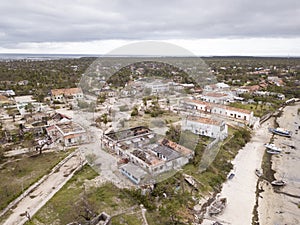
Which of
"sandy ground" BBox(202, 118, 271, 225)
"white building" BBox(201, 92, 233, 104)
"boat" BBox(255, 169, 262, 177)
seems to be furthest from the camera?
"white building" BBox(201, 92, 233, 104)

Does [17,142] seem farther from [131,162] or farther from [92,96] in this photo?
[92,96]

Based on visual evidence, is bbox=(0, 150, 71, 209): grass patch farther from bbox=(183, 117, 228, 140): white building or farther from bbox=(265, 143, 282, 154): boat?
bbox=(265, 143, 282, 154): boat

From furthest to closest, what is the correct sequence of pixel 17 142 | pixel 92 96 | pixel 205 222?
pixel 92 96
pixel 17 142
pixel 205 222

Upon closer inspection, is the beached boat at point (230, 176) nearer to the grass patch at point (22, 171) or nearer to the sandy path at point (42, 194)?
the sandy path at point (42, 194)

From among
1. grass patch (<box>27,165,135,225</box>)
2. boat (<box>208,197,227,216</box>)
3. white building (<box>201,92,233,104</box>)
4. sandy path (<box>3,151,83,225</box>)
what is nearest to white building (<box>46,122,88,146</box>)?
sandy path (<box>3,151,83,225</box>)

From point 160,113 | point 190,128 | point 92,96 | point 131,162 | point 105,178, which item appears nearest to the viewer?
point 105,178

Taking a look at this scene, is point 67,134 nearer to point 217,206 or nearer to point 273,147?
point 217,206

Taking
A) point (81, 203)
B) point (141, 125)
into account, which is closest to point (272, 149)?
point (141, 125)

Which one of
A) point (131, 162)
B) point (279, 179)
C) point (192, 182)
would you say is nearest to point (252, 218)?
point (192, 182)
